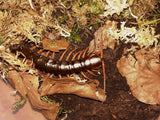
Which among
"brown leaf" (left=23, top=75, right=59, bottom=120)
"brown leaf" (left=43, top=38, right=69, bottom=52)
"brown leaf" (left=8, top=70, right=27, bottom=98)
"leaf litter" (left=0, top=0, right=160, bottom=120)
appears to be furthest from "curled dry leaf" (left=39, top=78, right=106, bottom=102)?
"brown leaf" (left=43, top=38, right=69, bottom=52)

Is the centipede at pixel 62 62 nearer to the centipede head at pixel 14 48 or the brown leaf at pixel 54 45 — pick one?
the centipede head at pixel 14 48

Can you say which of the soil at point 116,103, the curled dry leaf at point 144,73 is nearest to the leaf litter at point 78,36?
the curled dry leaf at point 144,73

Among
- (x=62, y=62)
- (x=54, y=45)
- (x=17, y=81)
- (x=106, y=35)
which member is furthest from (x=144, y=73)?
(x=17, y=81)

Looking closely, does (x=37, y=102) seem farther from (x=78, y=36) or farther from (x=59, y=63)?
(x=78, y=36)

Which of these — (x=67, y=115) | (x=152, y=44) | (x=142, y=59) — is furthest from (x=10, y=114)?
(x=152, y=44)

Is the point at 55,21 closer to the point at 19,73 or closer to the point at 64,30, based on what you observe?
the point at 64,30
